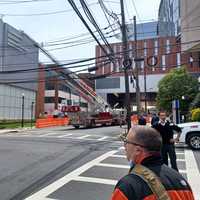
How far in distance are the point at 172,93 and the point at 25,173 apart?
45.6 meters

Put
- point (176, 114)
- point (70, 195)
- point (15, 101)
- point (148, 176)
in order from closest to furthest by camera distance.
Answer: point (148, 176), point (70, 195), point (176, 114), point (15, 101)

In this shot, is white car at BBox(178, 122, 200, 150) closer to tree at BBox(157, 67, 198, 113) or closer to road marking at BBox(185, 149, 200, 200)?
road marking at BBox(185, 149, 200, 200)

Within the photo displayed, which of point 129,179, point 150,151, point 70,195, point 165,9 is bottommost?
point 70,195

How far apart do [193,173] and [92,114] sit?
79.1 feet

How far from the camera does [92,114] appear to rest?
111 feet

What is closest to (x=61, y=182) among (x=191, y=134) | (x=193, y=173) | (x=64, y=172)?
(x=64, y=172)

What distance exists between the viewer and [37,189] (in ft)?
26.1

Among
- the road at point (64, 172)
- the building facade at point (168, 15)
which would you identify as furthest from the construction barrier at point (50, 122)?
the road at point (64, 172)

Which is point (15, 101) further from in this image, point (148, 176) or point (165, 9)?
point (148, 176)

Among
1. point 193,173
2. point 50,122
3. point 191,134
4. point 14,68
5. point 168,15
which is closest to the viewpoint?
point 193,173

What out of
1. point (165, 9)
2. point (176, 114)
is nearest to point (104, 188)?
point (176, 114)

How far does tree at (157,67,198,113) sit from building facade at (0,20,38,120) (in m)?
19.9

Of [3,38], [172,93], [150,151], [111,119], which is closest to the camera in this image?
[150,151]

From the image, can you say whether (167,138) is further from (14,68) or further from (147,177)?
(14,68)
